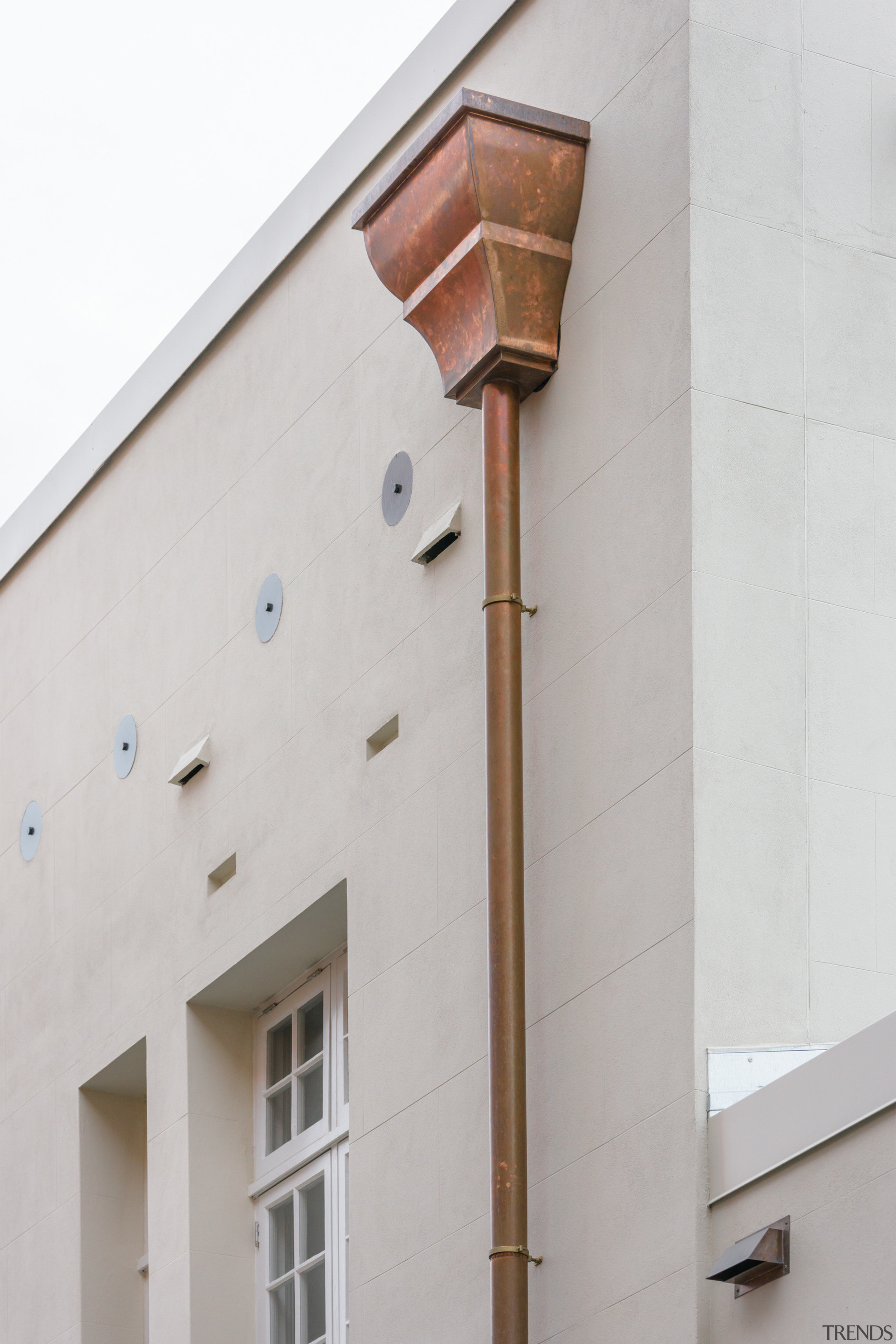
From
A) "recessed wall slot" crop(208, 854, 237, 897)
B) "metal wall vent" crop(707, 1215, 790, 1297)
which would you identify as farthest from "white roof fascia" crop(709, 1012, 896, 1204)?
"recessed wall slot" crop(208, 854, 237, 897)

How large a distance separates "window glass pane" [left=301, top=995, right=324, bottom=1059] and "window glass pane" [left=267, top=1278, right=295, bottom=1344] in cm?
102

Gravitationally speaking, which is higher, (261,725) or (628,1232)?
(261,725)

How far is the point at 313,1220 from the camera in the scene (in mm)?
10148

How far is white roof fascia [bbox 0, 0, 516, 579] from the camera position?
9.71 metres

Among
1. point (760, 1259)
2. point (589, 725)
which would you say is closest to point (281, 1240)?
point (589, 725)

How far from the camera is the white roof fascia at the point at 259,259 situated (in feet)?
31.9

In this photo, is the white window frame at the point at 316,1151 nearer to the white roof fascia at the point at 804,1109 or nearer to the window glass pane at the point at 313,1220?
the window glass pane at the point at 313,1220

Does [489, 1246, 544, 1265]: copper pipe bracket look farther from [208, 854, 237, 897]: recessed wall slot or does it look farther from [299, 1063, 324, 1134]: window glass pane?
[208, 854, 237, 897]: recessed wall slot

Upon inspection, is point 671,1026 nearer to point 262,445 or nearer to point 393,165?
point 393,165

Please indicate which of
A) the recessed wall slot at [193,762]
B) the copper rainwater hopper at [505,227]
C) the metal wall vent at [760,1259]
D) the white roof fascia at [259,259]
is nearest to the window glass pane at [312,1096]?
the recessed wall slot at [193,762]

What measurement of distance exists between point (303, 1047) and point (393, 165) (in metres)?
4.10

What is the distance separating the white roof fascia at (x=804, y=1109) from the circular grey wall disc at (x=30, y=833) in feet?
21.6

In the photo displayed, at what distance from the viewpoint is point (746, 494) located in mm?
7633

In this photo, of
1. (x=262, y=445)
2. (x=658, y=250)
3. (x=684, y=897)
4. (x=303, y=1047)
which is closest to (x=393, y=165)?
(x=658, y=250)
